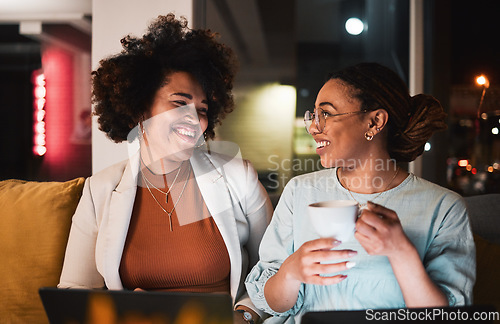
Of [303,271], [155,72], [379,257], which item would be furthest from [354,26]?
[303,271]

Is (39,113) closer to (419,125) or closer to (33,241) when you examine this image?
(33,241)

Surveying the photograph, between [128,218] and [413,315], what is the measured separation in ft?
2.98

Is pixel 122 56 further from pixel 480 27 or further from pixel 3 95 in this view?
pixel 480 27

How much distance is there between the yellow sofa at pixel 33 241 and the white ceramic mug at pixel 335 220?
2.90ft

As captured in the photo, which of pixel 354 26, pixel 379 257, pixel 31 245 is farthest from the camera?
pixel 354 26

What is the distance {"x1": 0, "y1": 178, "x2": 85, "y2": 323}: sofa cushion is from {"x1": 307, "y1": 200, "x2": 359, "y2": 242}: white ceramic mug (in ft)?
3.70

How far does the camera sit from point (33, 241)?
1.47 m

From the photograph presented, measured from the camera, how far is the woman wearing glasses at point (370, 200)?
3.02 ft

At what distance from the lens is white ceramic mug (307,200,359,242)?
2.13ft

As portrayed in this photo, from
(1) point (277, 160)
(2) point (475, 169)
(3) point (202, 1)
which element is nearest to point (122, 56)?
(3) point (202, 1)

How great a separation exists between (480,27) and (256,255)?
47.3 inches

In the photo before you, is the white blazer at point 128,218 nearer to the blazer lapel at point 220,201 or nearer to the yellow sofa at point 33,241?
the blazer lapel at point 220,201

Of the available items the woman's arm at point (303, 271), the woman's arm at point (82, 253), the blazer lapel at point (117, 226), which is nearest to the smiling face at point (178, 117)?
the blazer lapel at point (117, 226)

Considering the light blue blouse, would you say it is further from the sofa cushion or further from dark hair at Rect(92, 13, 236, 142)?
the sofa cushion
